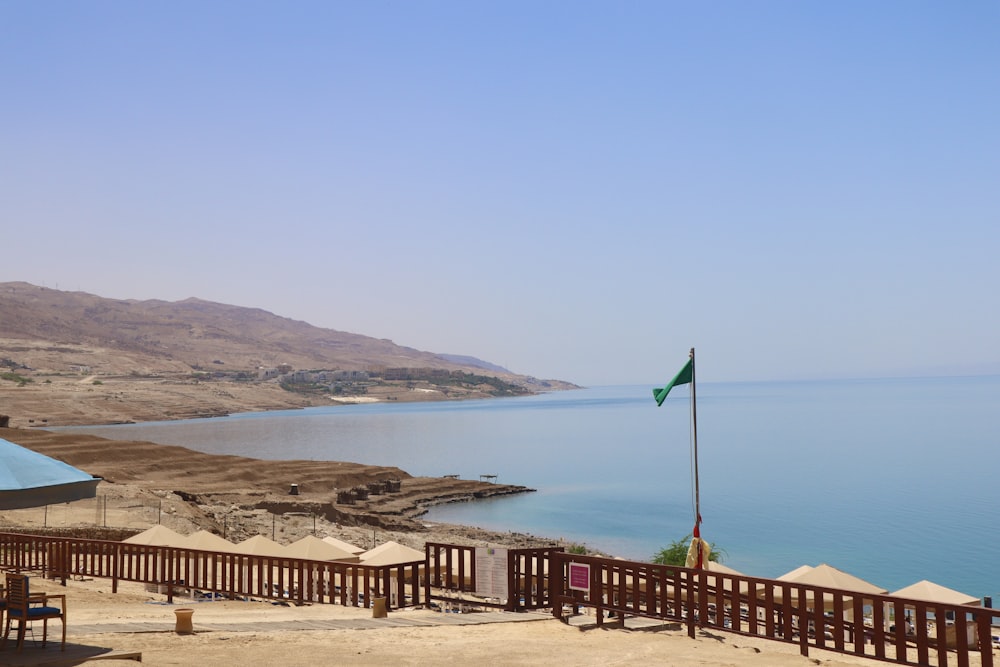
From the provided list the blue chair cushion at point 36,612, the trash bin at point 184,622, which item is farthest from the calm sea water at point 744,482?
the blue chair cushion at point 36,612

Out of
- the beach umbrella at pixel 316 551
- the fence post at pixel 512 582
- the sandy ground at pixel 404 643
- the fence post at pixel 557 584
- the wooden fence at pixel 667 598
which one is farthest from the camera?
the beach umbrella at pixel 316 551

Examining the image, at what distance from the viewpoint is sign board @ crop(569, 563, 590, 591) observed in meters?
14.4

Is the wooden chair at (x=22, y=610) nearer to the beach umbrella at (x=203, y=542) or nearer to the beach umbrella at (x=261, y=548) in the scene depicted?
the beach umbrella at (x=203, y=542)

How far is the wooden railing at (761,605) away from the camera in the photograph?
10539 mm

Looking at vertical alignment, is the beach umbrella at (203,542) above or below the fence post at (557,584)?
below

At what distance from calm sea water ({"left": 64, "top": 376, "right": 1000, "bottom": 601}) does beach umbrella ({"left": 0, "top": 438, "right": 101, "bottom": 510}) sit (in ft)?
134

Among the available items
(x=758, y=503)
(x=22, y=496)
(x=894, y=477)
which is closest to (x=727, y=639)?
(x=22, y=496)

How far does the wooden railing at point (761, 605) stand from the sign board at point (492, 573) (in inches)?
32.4

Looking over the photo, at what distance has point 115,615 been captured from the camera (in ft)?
47.7

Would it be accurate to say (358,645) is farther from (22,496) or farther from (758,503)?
(758,503)

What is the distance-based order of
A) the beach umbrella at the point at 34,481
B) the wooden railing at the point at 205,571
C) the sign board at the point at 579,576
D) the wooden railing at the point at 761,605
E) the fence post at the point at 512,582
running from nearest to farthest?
the beach umbrella at the point at 34,481 → the wooden railing at the point at 761,605 → the sign board at the point at 579,576 → the fence post at the point at 512,582 → the wooden railing at the point at 205,571

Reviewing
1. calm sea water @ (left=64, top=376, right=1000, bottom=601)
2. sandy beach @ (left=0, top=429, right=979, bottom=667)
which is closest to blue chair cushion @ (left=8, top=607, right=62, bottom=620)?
sandy beach @ (left=0, top=429, right=979, bottom=667)

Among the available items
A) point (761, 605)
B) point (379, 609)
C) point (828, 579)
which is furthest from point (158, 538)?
point (828, 579)

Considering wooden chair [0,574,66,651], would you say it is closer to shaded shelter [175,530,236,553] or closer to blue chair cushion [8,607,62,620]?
blue chair cushion [8,607,62,620]
